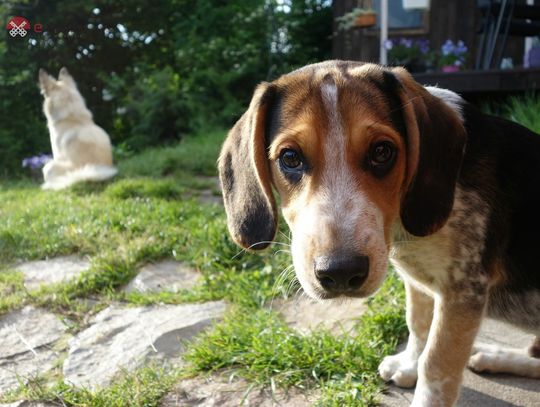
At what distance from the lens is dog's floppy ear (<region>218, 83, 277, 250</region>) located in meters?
2.96

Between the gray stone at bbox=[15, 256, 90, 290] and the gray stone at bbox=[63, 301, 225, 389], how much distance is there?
0.92 meters

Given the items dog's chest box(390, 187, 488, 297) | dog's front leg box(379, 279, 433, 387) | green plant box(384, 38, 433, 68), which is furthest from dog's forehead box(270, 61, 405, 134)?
green plant box(384, 38, 433, 68)

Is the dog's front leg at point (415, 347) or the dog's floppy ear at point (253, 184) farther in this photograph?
the dog's front leg at point (415, 347)

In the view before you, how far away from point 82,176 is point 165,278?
484 centimetres

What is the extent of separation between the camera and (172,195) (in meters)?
8.16

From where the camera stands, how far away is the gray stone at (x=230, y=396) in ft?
10.6

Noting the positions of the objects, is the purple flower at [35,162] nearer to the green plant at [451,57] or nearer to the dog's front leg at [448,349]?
the green plant at [451,57]

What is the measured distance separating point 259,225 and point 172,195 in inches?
209

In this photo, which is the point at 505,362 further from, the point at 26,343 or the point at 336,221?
the point at 26,343

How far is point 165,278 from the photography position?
206 inches

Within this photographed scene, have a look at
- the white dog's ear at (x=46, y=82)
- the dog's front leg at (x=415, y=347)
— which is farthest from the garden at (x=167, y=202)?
the white dog's ear at (x=46, y=82)

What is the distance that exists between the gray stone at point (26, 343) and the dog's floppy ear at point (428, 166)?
254 centimetres

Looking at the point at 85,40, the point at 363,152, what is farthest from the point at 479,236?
the point at 85,40

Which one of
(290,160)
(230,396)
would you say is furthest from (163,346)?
(290,160)
